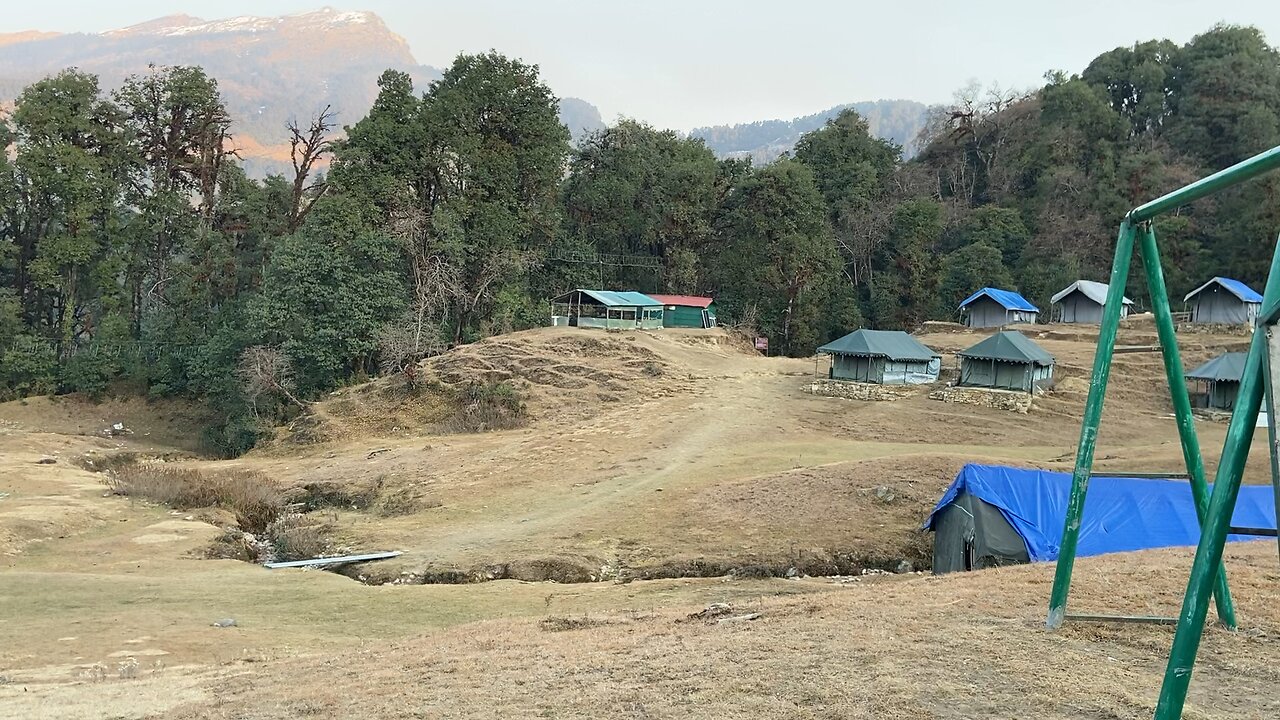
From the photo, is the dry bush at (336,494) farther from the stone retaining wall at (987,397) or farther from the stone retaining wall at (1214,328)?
the stone retaining wall at (1214,328)

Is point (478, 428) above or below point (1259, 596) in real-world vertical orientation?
below

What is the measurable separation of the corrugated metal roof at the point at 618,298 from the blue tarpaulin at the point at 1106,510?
107 ft

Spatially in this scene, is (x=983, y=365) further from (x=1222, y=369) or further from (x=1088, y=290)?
(x=1088, y=290)

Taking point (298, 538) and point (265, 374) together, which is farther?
point (265, 374)

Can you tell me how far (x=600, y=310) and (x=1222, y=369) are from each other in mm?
28995

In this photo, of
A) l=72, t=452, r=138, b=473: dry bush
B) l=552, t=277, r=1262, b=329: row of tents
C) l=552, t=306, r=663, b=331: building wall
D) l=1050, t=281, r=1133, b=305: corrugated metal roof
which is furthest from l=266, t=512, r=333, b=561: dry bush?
l=1050, t=281, r=1133, b=305: corrugated metal roof

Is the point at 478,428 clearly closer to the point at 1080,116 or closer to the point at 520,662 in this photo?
the point at 520,662

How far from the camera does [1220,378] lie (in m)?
32.9

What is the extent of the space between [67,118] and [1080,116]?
6408 cm

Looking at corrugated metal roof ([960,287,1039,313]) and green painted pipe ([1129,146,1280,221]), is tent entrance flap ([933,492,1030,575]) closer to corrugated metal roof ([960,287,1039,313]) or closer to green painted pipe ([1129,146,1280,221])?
green painted pipe ([1129,146,1280,221])

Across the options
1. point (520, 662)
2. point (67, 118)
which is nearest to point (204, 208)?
point (67, 118)

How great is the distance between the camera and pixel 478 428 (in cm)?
3522

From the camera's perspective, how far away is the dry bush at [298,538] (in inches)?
821

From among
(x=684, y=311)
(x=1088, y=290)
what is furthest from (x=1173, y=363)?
(x=1088, y=290)
